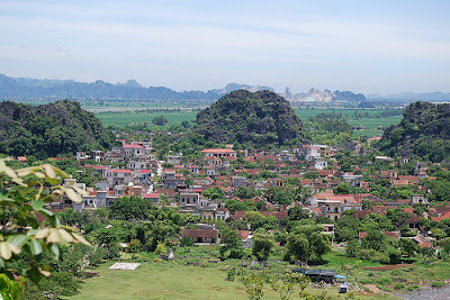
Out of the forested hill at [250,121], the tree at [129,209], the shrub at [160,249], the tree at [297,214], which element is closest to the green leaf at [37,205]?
the shrub at [160,249]

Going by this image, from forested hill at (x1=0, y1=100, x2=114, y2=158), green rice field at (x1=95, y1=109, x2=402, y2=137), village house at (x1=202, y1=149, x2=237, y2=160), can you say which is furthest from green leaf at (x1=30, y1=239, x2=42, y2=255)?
green rice field at (x1=95, y1=109, x2=402, y2=137)

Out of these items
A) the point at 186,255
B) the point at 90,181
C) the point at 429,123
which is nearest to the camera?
the point at 186,255

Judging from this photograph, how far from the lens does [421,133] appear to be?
53.4m

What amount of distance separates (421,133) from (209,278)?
130ft

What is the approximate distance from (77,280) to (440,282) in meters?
12.0

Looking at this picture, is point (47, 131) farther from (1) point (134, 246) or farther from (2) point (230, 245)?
(2) point (230, 245)

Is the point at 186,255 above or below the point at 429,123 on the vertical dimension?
below

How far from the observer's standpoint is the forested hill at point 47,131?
1811 inches

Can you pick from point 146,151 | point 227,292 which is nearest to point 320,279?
point 227,292

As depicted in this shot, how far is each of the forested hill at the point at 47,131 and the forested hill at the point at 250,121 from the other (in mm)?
12476

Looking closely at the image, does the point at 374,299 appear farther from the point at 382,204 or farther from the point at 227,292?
the point at 382,204

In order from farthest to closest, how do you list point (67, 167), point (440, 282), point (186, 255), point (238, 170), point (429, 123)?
1. point (429, 123)
2. point (238, 170)
3. point (67, 167)
4. point (186, 255)
5. point (440, 282)

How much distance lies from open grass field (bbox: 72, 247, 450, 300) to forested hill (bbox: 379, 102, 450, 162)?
2911 centimetres

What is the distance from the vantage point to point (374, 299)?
17281mm
